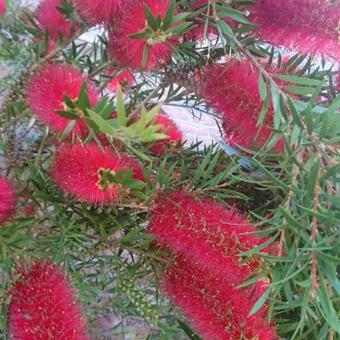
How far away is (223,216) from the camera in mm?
501

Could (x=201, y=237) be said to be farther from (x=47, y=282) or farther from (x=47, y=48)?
(x=47, y=48)

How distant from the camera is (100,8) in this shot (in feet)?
1.59

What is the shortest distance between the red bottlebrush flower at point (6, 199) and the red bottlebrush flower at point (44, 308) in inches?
2.1

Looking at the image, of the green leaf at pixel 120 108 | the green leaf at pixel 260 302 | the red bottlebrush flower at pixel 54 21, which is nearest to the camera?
the green leaf at pixel 120 108

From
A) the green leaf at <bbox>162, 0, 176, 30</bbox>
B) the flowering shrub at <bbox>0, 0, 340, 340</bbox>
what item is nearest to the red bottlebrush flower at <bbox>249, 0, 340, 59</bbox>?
the flowering shrub at <bbox>0, 0, 340, 340</bbox>

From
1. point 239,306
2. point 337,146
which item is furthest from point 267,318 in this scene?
point 337,146

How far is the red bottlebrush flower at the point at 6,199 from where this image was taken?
0.50 meters

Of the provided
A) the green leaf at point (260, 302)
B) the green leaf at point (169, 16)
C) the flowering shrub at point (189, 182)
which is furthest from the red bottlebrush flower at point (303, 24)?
the green leaf at point (260, 302)

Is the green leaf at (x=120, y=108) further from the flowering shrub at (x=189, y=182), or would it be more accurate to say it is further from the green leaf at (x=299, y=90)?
the green leaf at (x=299, y=90)

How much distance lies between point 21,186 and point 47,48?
14 centimetres

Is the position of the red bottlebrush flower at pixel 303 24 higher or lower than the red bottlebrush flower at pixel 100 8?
lower

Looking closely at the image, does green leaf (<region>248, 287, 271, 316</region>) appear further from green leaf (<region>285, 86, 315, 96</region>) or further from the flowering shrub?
green leaf (<region>285, 86, 315, 96</region>)

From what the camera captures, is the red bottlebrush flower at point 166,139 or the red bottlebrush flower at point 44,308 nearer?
the red bottlebrush flower at point 44,308

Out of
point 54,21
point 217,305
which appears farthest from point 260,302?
point 54,21
